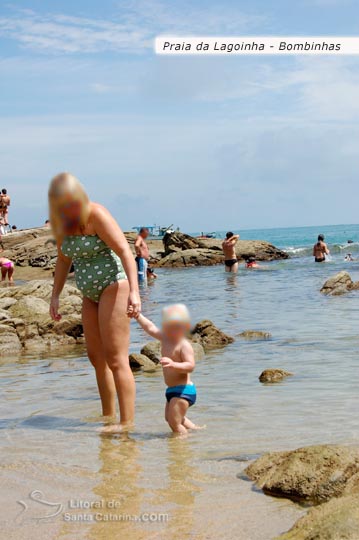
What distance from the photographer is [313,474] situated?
11.8 ft

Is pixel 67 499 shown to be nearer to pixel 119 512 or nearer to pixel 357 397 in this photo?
pixel 119 512

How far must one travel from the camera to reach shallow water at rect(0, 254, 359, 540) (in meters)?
3.36

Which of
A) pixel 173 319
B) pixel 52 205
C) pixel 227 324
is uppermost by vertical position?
pixel 52 205

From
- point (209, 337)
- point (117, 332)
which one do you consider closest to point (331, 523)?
point (117, 332)

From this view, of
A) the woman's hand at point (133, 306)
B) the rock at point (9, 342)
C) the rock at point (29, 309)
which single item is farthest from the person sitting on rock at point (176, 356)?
the rock at point (29, 309)

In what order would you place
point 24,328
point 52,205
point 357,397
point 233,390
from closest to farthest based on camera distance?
point 52,205, point 357,397, point 233,390, point 24,328

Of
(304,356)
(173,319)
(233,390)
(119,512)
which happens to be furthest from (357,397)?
(119,512)

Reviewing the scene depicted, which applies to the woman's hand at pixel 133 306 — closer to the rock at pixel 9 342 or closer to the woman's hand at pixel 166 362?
the woman's hand at pixel 166 362

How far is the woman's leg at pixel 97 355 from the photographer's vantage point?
5336 mm

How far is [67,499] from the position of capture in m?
3.70

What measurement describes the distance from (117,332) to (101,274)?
43cm

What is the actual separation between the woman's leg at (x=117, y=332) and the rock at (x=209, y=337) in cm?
424

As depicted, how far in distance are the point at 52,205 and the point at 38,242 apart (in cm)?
2688

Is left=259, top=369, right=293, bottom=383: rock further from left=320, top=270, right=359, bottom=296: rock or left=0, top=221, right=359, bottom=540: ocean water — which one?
left=320, top=270, right=359, bottom=296: rock
